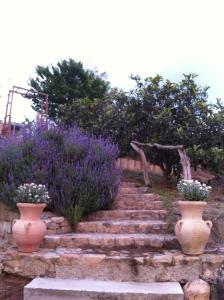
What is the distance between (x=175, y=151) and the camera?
269 inches

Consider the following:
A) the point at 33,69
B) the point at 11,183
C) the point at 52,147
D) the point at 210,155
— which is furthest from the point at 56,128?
the point at 33,69

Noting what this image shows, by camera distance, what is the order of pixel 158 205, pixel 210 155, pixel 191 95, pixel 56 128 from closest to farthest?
pixel 158 205, pixel 56 128, pixel 210 155, pixel 191 95

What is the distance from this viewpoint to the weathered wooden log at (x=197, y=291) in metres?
3.53

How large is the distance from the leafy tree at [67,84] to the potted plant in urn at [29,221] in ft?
24.5

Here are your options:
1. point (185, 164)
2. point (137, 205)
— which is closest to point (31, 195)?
point (137, 205)

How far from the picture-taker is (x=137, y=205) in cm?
541

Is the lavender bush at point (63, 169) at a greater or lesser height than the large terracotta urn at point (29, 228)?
greater

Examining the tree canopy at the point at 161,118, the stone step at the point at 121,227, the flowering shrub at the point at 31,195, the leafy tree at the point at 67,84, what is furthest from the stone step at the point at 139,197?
the leafy tree at the point at 67,84

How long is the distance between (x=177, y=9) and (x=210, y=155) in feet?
7.94

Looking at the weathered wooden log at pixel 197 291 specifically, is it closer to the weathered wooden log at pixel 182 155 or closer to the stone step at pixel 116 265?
the stone step at pixel 116 265

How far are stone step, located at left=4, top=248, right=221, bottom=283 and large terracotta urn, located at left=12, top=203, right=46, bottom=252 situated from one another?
→ 0.10 metres

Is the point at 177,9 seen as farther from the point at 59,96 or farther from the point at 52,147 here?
the point at 59,96

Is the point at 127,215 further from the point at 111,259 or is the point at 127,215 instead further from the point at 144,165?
the point at 144,165

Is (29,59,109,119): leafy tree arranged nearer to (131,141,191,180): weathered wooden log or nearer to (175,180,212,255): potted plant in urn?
(131,141,191,180): weathered wooden log
